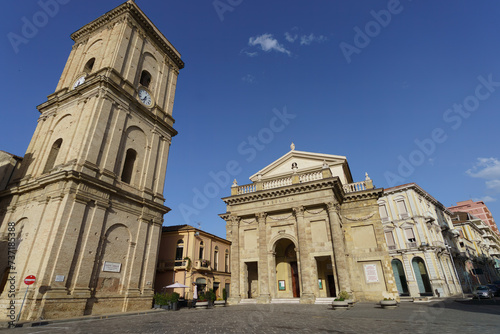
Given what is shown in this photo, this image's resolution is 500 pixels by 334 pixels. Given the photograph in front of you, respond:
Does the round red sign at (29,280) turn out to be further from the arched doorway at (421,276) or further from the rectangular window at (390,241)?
the arched doorway at (421,276)

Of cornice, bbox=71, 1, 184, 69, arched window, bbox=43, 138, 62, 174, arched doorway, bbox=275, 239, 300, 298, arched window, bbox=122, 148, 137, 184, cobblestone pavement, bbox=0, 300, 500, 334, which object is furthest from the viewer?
arched doorway, bbox=275, 239, 300, 298

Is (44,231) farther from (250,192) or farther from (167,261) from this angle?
(250,192)

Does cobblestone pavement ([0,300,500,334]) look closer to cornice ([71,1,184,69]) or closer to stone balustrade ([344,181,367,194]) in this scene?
stone balustrade ([344,181,367,194])

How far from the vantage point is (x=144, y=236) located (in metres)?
19.0

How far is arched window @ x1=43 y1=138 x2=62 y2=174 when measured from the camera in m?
18.5

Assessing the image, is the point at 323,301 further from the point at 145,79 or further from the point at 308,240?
the point at 145,79

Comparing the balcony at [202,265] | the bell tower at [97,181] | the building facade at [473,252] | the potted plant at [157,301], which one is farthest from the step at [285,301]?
the building facade at [473,252]

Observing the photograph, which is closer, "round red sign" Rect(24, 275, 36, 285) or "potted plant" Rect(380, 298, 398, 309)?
"round red sign" Rect(24, 275, 36, 285)

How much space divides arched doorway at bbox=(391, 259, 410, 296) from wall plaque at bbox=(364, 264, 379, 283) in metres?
17.9

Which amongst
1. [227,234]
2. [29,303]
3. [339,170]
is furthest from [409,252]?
[29,303]

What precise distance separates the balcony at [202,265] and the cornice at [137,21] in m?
22.1

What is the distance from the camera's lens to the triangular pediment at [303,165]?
28.3 m

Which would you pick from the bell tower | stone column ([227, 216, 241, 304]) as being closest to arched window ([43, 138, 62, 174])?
the bell tower

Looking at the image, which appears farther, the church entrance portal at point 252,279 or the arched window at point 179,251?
the arched window at point 179,251
